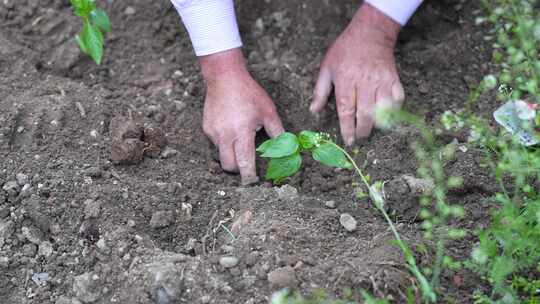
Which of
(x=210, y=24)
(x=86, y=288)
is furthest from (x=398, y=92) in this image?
(x=86, y=288)

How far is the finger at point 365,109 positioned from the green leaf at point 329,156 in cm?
28

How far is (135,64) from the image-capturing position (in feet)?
7.29

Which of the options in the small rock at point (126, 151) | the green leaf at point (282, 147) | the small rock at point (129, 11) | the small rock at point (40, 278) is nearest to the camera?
the small rock at point (40, 278)

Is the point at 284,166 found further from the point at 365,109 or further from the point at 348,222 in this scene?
the point at 365,109

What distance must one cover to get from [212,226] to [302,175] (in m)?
0.34

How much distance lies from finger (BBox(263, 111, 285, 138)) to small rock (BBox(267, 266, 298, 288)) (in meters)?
0.57

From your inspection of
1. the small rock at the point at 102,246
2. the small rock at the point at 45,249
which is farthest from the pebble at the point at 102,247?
the small rock at the point at 45,249

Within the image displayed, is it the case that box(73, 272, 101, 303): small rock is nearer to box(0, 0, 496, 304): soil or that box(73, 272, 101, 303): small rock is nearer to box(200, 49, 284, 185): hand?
box(0, 0, 496, 304): soil

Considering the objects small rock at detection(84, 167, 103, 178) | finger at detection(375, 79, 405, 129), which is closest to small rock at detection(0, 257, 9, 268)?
small rock at detection(84, 167, 103, 178)

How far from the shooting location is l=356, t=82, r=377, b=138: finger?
6.46 ft

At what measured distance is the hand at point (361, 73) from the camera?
1992 mm

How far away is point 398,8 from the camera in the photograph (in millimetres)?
2066

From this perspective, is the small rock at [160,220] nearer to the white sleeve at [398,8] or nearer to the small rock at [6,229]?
the small rock at [6,229]

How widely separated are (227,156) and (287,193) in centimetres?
27
